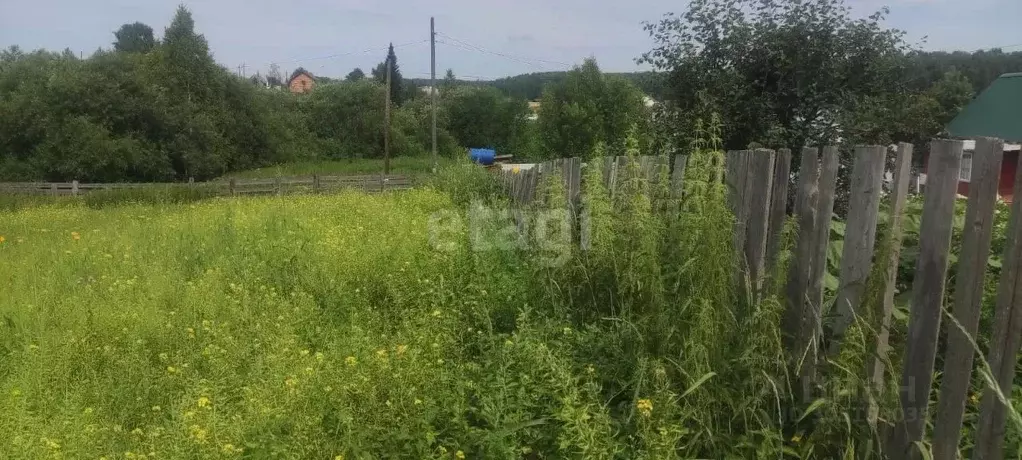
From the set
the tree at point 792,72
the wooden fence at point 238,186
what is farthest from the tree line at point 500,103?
the wooden fence at point 238,186

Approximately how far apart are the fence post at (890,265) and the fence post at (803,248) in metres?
0.24

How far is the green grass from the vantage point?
137 ft

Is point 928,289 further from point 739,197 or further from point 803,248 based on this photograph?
point 739,197

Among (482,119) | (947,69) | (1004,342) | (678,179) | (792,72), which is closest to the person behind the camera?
(1004,342)

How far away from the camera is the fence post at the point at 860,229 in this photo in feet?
7.53

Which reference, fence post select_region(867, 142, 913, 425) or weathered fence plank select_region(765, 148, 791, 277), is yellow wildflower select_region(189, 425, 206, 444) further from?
fence post select_region(867, 142, 913, 425)

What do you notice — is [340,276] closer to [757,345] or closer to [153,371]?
[153,371]

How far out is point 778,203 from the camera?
8.96 ft

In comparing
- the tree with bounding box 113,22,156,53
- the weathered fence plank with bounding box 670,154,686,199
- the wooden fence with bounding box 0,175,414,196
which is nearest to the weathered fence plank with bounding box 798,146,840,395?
the weathered fence plank with bounding box 670,154,686,199

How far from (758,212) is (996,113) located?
9.75m

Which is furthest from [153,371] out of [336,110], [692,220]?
[336,110]

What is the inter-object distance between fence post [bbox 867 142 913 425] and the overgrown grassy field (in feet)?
0.22

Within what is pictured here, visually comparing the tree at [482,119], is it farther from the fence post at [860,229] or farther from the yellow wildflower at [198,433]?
the fence post at [860,229]

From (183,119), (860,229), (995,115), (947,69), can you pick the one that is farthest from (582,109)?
(860,229)
